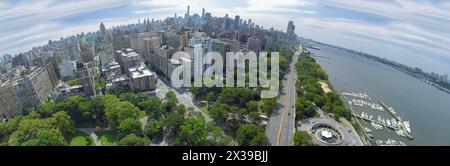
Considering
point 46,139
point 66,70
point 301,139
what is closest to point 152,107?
point 46,139

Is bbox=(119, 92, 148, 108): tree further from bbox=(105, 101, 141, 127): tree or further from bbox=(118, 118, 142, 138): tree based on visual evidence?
bbox=(118, 118, 142, 138): tree

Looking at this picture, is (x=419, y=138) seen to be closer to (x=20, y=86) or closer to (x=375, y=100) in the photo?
(x=375, y=100)

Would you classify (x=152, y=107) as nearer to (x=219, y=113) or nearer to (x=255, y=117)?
(x=219, y=113)

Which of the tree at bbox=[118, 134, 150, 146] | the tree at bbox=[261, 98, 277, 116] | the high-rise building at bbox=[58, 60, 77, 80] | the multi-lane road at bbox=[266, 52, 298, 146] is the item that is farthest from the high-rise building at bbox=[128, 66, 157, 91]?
the multi-lane road at bbox=[266, 52, 298, 146]

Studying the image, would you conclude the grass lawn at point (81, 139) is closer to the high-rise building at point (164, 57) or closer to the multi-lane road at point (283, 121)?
the high-rise building at point (164, 57)

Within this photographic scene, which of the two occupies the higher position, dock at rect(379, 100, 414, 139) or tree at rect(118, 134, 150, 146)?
tree at rect(118, 134, 150, 146)
